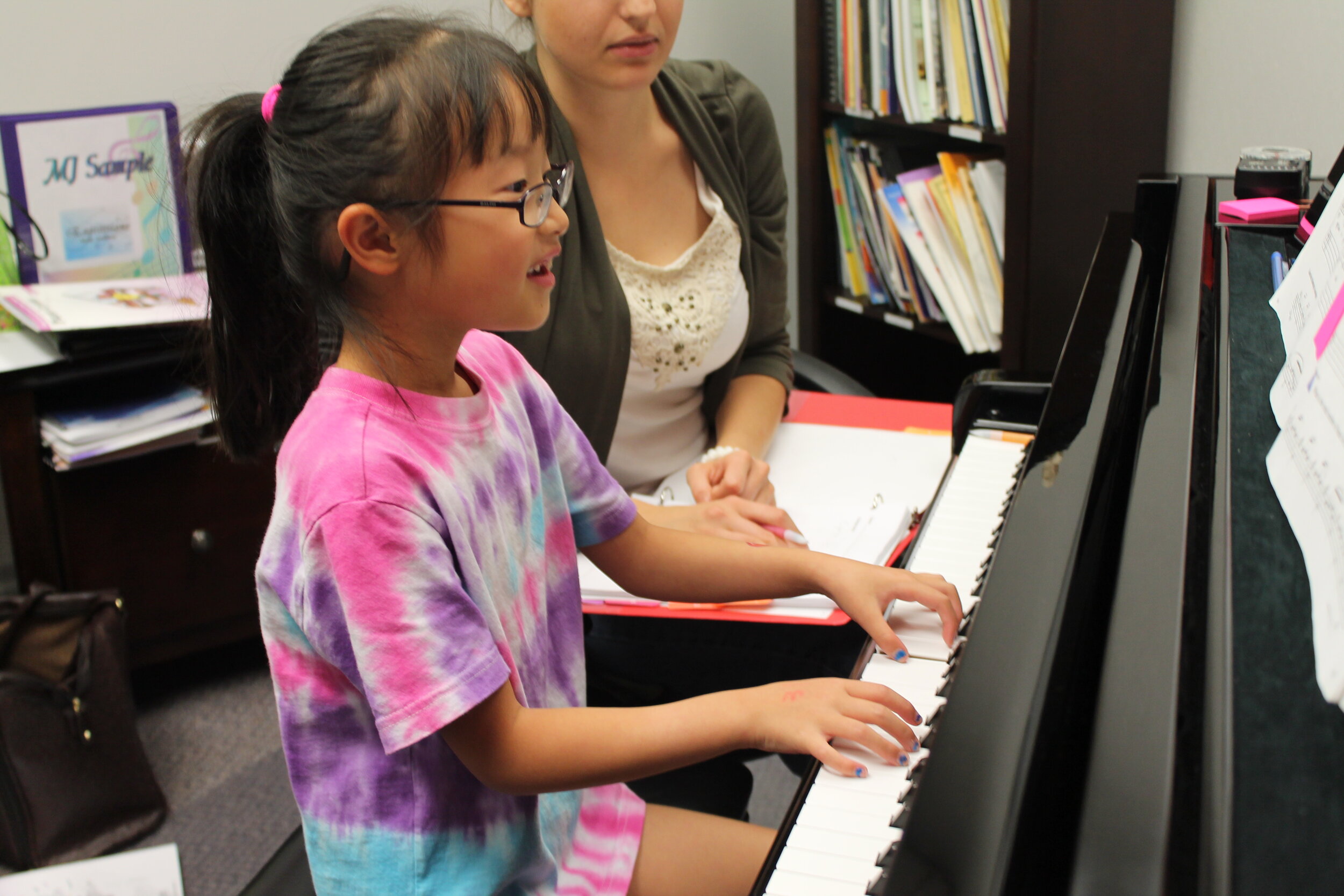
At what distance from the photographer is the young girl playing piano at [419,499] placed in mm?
758

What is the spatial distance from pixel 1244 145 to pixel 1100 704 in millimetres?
1506

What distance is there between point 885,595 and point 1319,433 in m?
0.37

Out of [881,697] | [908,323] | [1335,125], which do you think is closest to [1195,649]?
[881,697]

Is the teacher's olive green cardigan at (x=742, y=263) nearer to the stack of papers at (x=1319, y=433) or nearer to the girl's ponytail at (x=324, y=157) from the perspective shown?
the girl's ponytail at (x=324, y=157)

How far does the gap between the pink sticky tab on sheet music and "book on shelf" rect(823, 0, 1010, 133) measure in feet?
4.27

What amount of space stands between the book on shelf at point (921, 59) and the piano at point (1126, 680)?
3.53ft

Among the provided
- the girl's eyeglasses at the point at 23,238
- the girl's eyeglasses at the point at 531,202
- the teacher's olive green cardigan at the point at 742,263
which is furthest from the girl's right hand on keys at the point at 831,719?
the girl's eyeglasses at the point at 23,238

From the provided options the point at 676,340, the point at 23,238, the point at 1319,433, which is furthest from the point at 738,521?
the point at 23,238

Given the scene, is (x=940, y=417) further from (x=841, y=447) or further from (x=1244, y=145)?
(x=1244, y=145)

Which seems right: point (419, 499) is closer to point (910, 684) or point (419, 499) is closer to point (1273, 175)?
point (910, 684)

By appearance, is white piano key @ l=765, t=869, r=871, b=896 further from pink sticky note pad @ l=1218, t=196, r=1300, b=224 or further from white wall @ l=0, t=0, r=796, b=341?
white wall @ l=0, t=0, r=796, b=341

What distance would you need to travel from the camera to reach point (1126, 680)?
0.55 m

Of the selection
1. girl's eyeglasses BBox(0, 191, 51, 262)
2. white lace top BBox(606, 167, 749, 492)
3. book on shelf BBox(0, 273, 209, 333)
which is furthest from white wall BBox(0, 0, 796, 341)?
white lace top BBox(606, 167, 749, 492)

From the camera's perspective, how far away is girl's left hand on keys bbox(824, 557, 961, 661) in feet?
2.95
